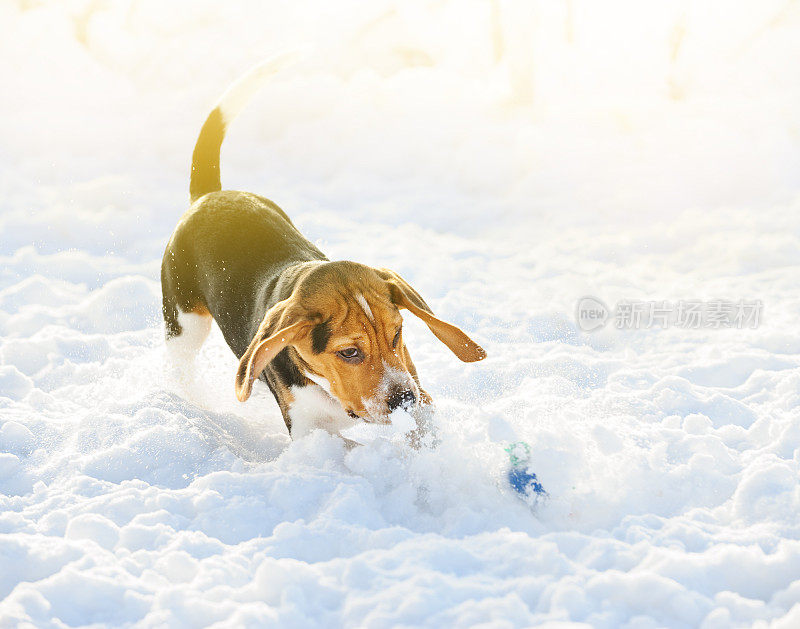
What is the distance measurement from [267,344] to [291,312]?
0.81ft

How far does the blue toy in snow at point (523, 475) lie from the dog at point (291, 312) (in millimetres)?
445

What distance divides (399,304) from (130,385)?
96.5 inches

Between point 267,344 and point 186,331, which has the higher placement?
point 267,344

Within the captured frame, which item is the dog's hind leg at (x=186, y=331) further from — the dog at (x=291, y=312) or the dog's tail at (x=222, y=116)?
the dog's tail at (x=222, y=116)

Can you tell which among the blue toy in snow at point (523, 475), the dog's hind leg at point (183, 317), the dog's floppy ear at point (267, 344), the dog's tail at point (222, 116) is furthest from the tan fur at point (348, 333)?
the dog's tail at point (222, 116)

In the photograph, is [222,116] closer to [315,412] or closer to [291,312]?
[291,312]

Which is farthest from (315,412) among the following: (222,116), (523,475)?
(222,116)

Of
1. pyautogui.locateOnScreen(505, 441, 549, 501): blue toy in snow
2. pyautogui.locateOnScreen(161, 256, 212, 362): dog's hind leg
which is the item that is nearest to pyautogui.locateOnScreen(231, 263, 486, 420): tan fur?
pyautogui.locateOnScreen(505, 441, 549, 501): blue toy in snow

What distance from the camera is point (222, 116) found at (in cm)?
496

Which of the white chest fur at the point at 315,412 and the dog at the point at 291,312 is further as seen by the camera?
the white chest fur at the point at 315,412

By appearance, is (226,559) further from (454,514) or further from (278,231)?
(278,231)

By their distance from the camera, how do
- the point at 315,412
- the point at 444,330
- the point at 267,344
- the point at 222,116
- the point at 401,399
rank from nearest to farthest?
the point at 267,344, the point at 401,399, the point at 444,330, the point at 315,412, the point at 222,116

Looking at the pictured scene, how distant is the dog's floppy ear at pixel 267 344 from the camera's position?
308 cm

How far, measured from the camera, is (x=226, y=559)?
2.79 meters
